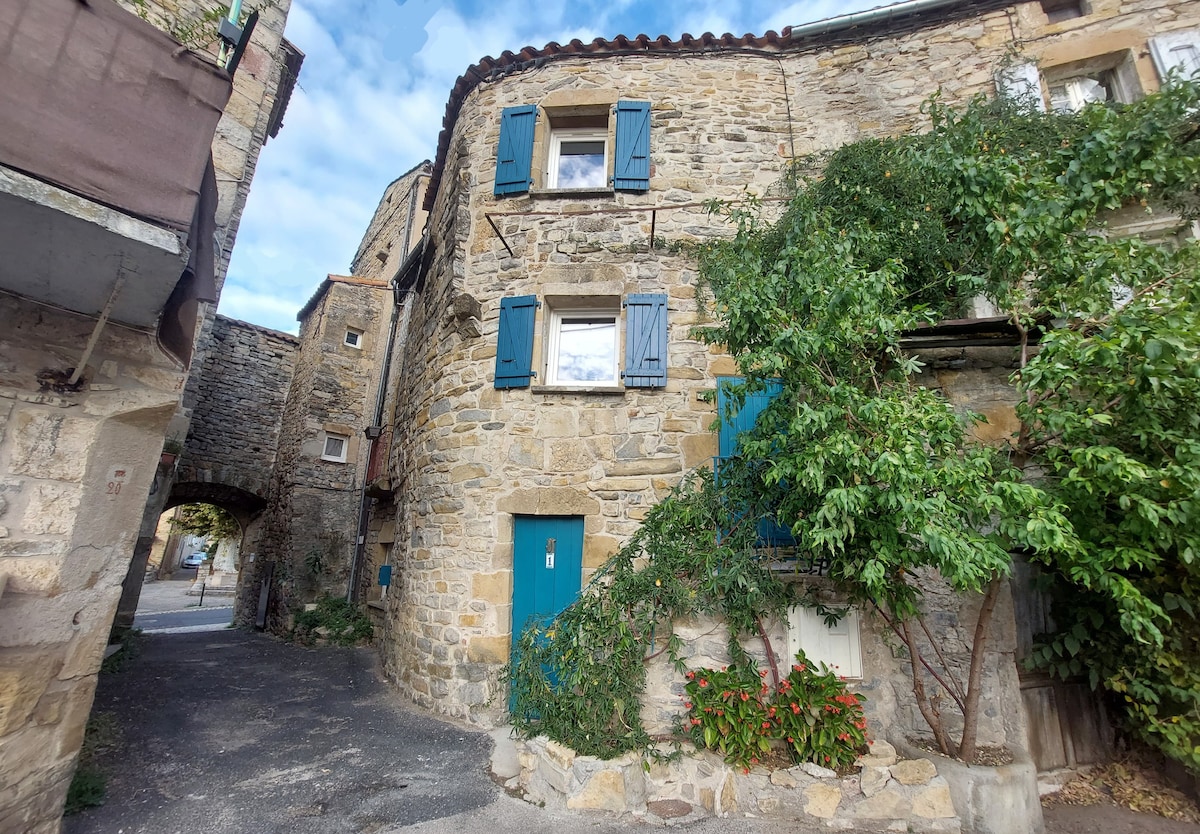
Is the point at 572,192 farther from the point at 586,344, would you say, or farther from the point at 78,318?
the point at 78,318

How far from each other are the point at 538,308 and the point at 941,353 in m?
3.91

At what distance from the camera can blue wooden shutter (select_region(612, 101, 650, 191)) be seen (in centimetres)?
612

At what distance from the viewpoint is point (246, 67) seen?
18.5 ft

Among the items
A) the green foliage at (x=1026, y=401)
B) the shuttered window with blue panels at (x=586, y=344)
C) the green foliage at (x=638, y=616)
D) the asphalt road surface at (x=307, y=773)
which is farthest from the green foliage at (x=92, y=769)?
the green foliage at (x=1026, y=401)

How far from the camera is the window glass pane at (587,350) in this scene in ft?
19.1

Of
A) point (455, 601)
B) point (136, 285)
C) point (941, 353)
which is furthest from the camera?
point (455, 601)

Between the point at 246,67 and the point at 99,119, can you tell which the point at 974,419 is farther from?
the point at 246,67

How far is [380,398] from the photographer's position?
34.7 ft

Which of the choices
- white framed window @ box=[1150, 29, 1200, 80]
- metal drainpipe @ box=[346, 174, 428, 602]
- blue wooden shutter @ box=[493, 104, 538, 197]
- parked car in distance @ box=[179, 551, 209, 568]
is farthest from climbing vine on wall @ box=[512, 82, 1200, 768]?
parked car in distance @ box=[179, 551, 209, 568]

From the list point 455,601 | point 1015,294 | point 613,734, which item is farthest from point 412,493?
point 1015,294

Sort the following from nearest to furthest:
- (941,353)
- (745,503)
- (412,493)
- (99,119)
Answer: (99,119) < (745,503) < (941,353) < (412,493)

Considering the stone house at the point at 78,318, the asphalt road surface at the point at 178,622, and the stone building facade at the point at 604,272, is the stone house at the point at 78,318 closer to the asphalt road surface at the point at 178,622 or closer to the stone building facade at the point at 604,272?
the stone building facade at the point at 604,272

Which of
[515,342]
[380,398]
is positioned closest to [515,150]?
[515,342]

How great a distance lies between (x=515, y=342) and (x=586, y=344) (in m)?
0.81
